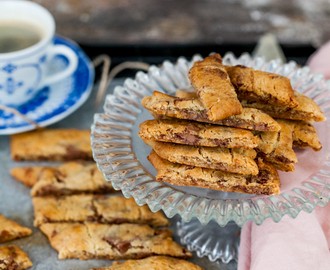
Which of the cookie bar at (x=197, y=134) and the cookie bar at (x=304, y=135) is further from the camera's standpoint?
the cookie bar at (x=304, y=135)

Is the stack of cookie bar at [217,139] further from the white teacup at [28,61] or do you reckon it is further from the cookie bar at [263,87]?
the white teacup at [28,61]

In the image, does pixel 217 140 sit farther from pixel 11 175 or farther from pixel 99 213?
pixel 11 175

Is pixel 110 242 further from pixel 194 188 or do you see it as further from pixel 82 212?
pixel 194 188

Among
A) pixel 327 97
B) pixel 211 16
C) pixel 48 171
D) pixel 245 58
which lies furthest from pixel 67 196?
pixel 211 16

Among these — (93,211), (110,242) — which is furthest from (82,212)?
(110,242)

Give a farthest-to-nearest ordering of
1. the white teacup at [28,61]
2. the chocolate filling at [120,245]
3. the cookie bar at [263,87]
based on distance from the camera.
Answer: the white teacup at [28,61] → the chocolate filling at [120,245] → the cookie bar at [263,87]

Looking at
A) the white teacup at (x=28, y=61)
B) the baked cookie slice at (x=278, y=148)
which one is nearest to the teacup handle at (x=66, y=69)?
the white teacup at (x=28, y=61)
